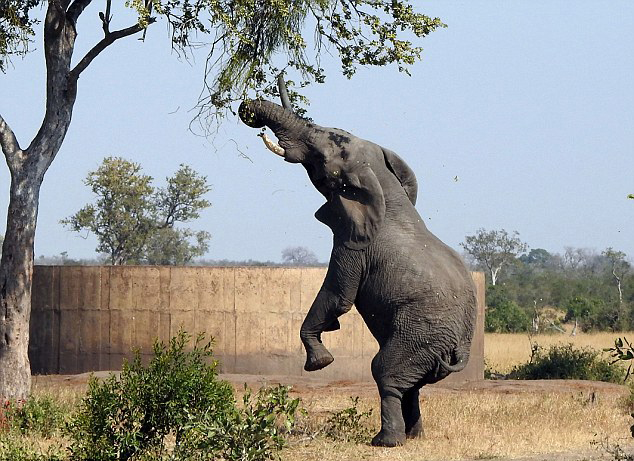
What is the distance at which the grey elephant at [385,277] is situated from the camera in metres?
12.0

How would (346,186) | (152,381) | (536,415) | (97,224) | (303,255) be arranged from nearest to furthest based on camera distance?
(152,381) → (346,186) → (536,415) → (97,224) → (303,255)

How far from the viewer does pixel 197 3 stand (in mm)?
14516

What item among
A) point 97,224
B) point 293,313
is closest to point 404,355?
point 293,313

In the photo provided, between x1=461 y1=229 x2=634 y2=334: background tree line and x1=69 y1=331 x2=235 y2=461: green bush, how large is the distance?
30.4 metres

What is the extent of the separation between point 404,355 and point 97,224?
35635 millimetres

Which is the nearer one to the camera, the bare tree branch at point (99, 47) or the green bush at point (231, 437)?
the green bush at point (231, 437)

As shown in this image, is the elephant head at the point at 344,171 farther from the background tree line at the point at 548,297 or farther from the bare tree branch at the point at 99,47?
the background tree line at the point at 548,297

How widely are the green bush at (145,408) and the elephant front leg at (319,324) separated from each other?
1774 millimetres

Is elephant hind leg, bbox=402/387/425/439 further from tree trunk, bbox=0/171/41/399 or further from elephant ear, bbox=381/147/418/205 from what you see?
tree trunk, bbox=0/171/41/399

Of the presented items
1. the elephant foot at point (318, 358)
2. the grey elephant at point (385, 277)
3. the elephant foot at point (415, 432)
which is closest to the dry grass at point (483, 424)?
the elephant foot at point (415, 432)

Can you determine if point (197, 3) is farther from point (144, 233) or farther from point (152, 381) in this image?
point (144, 233)

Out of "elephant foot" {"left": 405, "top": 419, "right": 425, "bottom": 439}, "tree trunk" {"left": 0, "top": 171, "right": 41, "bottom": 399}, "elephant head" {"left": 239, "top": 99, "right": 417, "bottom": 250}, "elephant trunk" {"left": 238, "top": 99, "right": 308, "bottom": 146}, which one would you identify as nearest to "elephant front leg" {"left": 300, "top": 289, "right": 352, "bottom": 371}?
"elephant head" {"left": 239, "top": 99, "right": 417, "bottom": 250}

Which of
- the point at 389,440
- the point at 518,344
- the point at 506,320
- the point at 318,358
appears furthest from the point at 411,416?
the point at 506,320

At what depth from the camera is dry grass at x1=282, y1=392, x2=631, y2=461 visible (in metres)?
11.6
